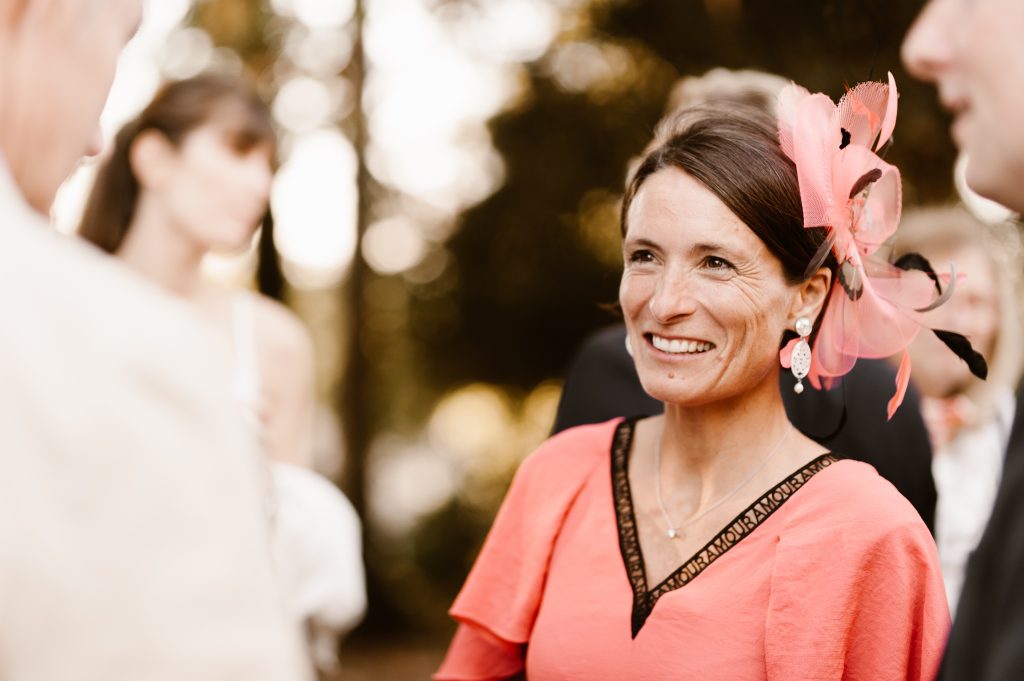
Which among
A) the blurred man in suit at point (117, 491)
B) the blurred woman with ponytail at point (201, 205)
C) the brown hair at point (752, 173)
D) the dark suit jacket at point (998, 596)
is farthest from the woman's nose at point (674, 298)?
the blurred woman with ponytail at point (201, 205)

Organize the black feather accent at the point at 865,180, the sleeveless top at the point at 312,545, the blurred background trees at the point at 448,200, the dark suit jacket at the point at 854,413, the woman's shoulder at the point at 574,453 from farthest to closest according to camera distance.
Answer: the blurred background trees at the point at 448,200, the sleeveless top at the point at 312,545, the dark suit jacket at the point at 854,413, the woman's shoulder at the point at 574,453, the black feather accent at the point at 865,180

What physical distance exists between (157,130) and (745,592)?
2835 mm

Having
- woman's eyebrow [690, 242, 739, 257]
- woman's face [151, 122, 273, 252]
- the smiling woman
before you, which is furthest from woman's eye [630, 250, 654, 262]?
woman's face [151, 122, 273, 252]

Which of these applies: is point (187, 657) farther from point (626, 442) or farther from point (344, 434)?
point (344, 434)

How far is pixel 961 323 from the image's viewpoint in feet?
13.7

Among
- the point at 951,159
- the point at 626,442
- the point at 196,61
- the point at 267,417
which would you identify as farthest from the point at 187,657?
the point at 196,61

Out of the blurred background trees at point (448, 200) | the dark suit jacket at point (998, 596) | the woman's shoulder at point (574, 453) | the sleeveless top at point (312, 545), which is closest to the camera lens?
the dark suit jacket at point (998, 596)

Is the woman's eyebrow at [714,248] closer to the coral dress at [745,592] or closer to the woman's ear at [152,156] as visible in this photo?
the coral dress at [745,592]

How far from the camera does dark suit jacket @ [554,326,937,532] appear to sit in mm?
2887

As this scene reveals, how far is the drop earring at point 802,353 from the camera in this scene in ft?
7.56

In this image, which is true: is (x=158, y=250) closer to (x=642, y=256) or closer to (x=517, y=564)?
(x=517, y=564)

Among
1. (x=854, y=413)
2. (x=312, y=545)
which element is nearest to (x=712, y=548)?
(x=854, y=413)

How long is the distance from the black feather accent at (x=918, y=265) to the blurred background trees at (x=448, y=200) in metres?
6.39

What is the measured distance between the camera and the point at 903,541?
6.54ft
